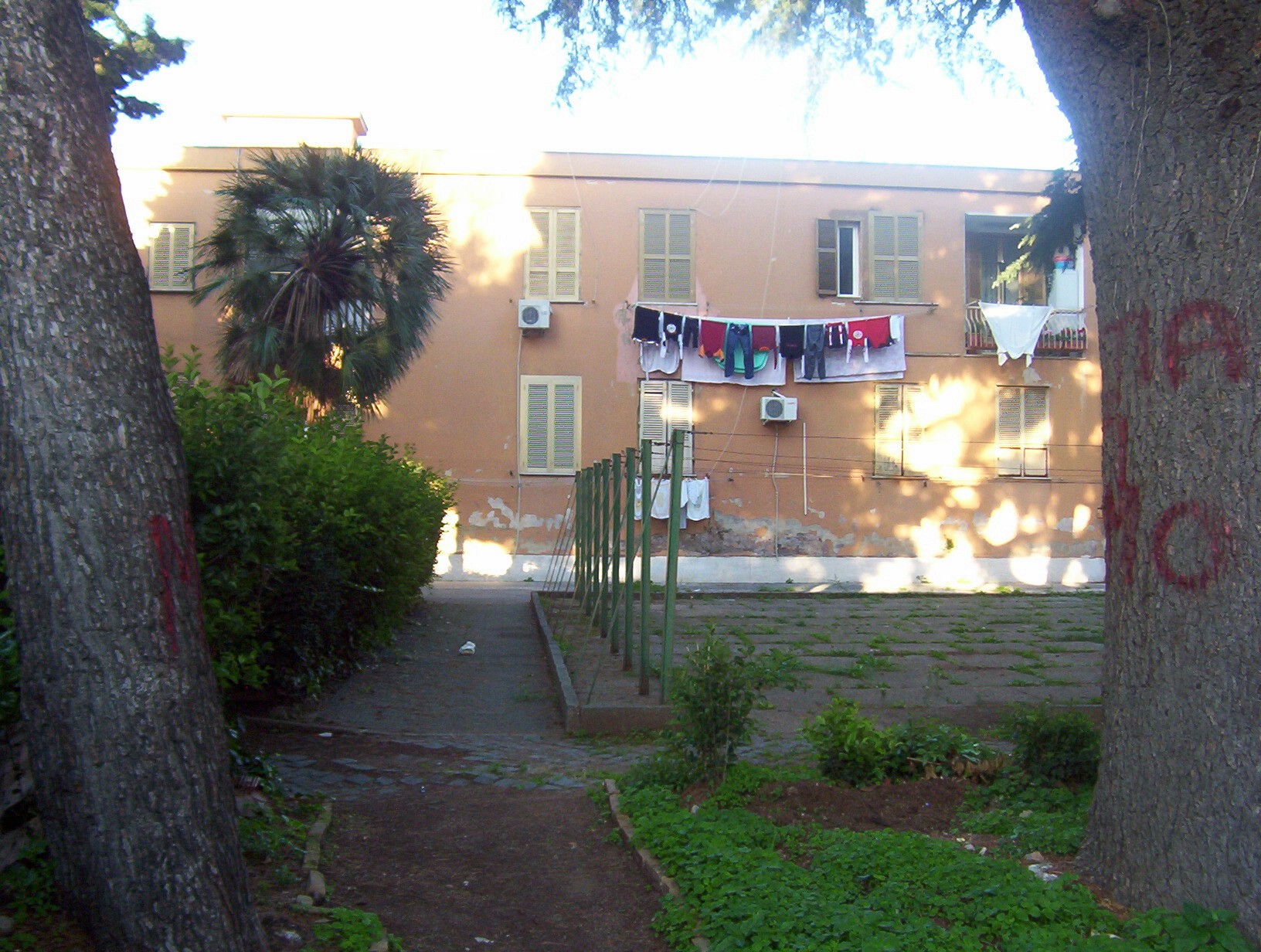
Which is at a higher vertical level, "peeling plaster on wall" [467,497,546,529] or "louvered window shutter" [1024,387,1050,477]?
"louvered window shutter" [1024,387,1050,477]

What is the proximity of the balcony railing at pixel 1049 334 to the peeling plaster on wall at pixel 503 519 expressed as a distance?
9.63 m

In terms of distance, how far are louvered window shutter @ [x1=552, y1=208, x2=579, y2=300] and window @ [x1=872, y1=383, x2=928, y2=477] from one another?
6.60 meters

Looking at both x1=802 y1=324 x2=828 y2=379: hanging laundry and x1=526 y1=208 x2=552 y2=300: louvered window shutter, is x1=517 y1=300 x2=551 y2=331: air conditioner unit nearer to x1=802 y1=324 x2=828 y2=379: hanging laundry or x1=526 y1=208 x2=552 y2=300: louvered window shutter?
x1=526 y1=208 x2=552 y2=300: louvered window shutter

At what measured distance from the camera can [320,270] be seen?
591 inches

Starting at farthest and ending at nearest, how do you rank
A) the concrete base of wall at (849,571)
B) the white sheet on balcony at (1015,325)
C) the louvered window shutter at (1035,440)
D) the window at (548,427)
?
the louvered window shutter at (1035,440)
the white sheet on balcony at (1015,325)
the window at (548,427)
the concrete base of wall at (849,571)

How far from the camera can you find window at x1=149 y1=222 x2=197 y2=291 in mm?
22359

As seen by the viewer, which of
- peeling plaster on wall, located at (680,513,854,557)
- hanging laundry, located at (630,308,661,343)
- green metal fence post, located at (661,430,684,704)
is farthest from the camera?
peeling plaster on wall, located at (680,513,854,557)

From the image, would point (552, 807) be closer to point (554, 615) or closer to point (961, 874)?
point (961, 874)

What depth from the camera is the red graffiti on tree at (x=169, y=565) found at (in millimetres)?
3182

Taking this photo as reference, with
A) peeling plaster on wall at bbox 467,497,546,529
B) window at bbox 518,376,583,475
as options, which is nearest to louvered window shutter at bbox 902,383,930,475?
window at bbox 518,376,583,475

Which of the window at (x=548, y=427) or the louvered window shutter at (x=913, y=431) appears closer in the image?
the window at (x=548, y=427)

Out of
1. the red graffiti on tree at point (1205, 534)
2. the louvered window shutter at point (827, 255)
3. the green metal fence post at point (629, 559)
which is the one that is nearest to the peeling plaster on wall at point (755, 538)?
the louvered window shutter at point (827, 255)

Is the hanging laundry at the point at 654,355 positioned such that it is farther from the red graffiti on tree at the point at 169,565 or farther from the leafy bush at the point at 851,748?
the red graffiti on tree at the point at 169,565

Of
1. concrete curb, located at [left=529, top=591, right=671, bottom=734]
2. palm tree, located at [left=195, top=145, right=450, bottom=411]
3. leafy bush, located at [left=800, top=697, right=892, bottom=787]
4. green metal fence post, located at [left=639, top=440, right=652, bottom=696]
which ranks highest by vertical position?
palm tree, located at [left=195, top=145, right=450, bottom=411]
